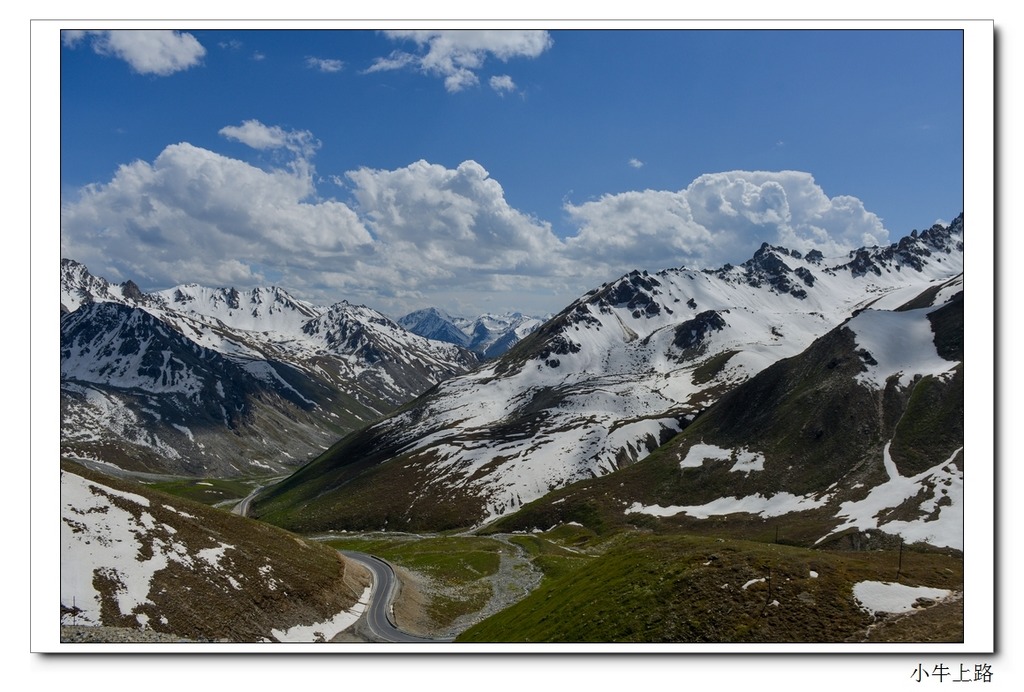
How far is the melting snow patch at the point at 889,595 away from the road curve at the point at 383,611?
115 feet

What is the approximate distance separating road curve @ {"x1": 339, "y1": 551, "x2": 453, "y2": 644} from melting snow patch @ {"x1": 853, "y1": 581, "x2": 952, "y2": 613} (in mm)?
34976

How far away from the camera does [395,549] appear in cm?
13612

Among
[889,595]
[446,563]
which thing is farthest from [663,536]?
[446,563]

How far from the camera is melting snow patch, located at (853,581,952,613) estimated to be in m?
36.7

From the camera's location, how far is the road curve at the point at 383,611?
62056 mm

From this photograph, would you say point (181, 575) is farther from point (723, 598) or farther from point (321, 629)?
point (723, 598)

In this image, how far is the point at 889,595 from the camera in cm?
3816

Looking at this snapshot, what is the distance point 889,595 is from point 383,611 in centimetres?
5341

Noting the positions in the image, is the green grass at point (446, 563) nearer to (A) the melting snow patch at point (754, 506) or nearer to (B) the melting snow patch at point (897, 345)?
(A) the melting snow patch at point (754, 506)

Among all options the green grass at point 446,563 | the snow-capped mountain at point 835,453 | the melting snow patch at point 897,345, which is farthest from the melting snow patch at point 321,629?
the melting snow patch at point 897,345

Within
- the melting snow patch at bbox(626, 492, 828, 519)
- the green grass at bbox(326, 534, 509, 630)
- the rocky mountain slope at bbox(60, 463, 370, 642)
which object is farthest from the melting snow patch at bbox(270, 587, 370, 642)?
the melting snow patch at bbox(626, 492, 828, 519)

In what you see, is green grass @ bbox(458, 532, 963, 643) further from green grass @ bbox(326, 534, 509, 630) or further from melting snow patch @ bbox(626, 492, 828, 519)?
melting snow patch @ bbox(626, 492, 828, 519)

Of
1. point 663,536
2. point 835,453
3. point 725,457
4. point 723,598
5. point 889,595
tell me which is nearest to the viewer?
point 889,595
